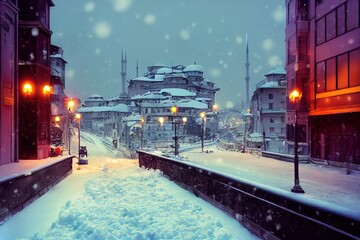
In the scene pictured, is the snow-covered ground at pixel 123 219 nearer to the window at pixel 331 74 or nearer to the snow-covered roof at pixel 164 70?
the window at pixel 331 74

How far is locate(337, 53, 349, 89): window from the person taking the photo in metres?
23.1

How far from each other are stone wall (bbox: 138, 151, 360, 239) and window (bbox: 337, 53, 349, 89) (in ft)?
45.8

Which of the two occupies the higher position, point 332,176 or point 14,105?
point 14,105

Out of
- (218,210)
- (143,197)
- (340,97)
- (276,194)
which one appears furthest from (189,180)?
(340,97)

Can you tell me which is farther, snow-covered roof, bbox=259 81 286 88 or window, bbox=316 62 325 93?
snow-covered roof, bbox=259 81 286 88

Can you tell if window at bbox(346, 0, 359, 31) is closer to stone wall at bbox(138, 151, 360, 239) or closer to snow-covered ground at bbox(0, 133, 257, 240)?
stone wall at bbox(138, 151, 360, 239)

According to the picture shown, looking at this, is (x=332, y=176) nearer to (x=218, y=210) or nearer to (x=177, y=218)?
(x=218, y=210)

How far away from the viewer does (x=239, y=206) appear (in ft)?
31.9

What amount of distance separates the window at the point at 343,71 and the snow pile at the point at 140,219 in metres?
14.5

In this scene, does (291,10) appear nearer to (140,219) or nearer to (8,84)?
(8,84)

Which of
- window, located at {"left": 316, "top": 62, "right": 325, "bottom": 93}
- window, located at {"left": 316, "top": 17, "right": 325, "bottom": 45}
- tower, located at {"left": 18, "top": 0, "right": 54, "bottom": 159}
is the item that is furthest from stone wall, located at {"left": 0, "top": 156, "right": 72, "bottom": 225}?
window, located at {"left": 316, "top": 17, "right": 325, "bottom": 45}

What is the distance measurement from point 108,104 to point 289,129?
90.1m

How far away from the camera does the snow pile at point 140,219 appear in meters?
8.23

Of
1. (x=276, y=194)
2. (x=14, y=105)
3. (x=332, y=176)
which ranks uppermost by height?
(x=14, y=105)
